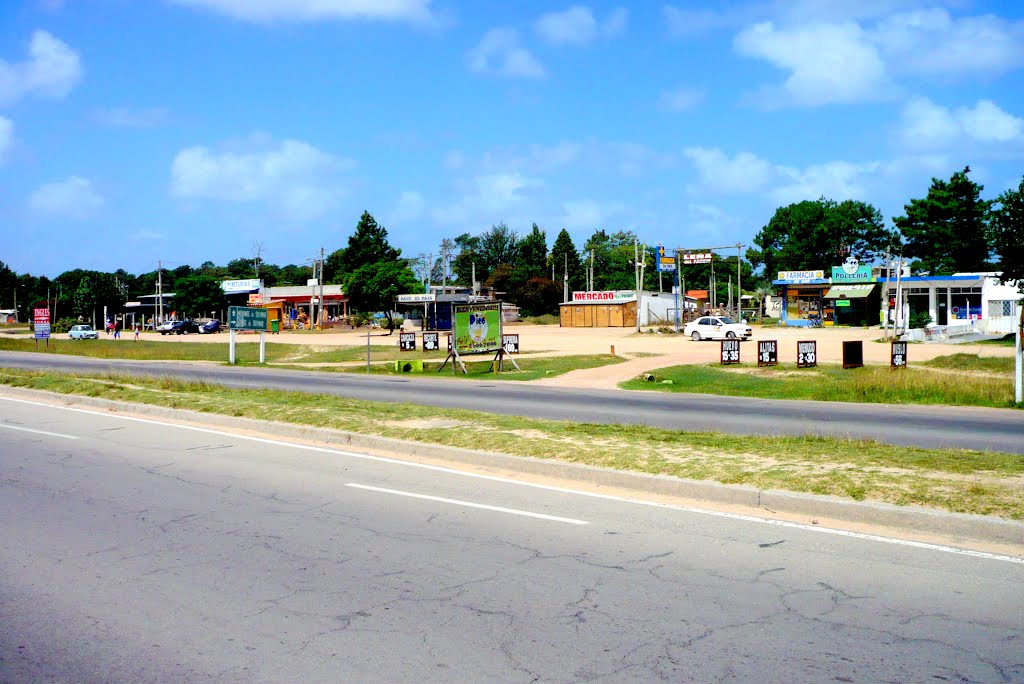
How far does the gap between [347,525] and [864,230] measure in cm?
11759

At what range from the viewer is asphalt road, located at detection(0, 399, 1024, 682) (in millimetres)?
4969

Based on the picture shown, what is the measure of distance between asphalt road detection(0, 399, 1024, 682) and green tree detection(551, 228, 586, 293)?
120366mm

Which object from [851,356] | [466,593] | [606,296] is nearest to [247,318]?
[851,356]

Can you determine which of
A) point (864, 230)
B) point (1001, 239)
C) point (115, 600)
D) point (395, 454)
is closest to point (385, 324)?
point (864, 230)

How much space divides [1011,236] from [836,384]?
6386mm

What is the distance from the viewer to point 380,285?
9138 cm

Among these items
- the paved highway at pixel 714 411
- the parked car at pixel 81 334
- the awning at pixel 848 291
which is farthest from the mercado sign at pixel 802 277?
the parked car at pixel 81 334

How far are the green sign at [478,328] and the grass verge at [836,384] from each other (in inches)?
250

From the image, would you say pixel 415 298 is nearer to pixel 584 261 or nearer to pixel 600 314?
pixel 600 314

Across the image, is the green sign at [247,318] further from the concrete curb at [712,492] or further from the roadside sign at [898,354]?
the concrete curb at [712,492]

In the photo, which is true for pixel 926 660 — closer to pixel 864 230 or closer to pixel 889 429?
pixel 889 429

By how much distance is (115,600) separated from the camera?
610 cm

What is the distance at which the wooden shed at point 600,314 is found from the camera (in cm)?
8362

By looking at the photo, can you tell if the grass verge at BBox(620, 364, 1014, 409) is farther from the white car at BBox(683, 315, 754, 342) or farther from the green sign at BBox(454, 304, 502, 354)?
the white car at BBox(683, 315, 754, 342)
